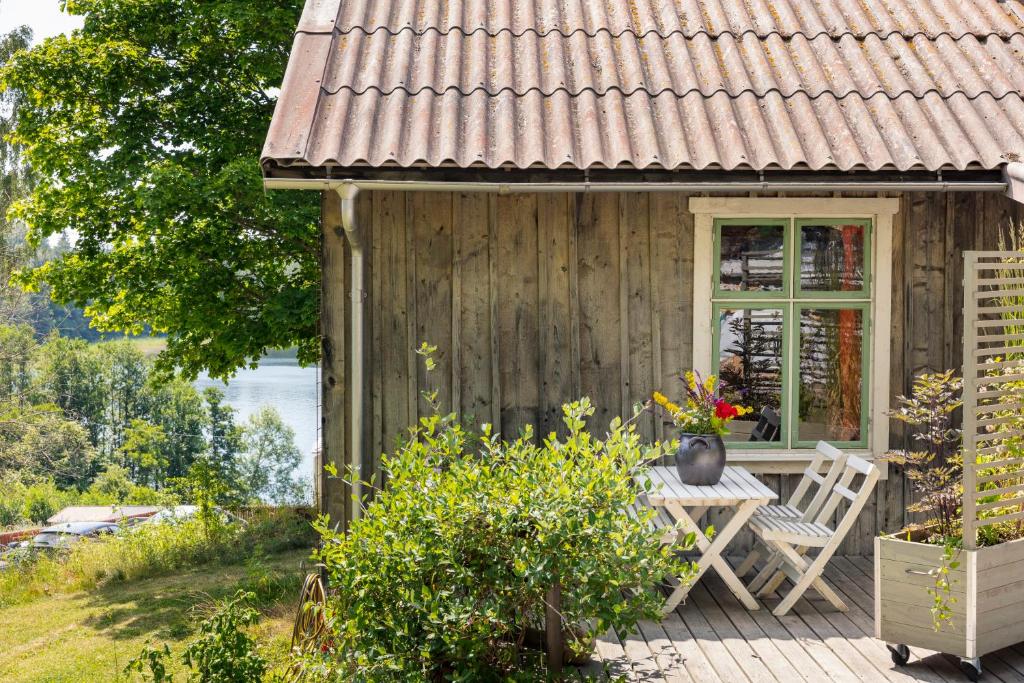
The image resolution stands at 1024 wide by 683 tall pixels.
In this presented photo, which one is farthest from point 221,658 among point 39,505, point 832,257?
point 39,505

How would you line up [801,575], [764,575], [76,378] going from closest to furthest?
[801,575], [764,575], [76,378]

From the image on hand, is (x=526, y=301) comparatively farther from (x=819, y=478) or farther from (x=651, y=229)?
(x=819, y=478)

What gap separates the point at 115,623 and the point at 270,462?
1429cm

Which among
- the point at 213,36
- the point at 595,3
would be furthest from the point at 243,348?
the point at 595,3

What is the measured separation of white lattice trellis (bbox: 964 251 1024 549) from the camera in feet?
14.4

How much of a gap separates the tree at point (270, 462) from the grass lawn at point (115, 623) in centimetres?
1019

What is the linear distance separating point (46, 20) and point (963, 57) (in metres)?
24.9

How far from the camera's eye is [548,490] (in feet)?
13.1

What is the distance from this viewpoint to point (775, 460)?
20.8 feet

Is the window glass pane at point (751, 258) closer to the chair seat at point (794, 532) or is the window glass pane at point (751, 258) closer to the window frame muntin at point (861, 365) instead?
the window frame muntin at point (861, 365)

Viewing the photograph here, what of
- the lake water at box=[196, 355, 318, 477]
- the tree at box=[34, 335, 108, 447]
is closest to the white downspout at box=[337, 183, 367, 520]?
the lake water at box=[196, 355, 318, 477]

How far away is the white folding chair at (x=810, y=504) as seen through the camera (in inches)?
222

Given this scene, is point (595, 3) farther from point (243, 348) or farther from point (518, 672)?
point (243, 348)

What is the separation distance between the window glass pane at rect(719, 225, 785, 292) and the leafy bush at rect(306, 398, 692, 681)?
258cm
